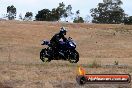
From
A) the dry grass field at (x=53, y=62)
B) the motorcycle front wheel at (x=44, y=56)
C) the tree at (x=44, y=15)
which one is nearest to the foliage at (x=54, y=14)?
the tree at (x=44, y=15)

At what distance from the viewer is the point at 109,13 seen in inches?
3962

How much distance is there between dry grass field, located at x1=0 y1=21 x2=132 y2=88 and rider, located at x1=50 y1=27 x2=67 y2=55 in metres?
0.74

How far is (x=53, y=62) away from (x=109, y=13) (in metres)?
76.5

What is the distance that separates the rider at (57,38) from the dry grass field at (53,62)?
735 mm

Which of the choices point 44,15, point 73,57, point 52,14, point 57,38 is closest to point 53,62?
point 73,57

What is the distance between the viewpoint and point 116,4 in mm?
101250

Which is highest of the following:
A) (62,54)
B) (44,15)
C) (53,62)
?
(62,54)

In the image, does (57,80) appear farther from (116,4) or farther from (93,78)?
(116,4)

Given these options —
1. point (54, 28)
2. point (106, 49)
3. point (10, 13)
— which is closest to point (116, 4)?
point (10, 13)

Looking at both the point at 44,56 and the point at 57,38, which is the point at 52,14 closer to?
the point at 44,56

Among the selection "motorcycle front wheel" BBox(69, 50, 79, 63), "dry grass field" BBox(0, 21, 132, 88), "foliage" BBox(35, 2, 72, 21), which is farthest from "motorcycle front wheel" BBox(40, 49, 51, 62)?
"foliage" BBox(35, 2, 72, 21)

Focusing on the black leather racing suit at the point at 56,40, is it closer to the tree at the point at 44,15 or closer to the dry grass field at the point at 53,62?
the dry grass field at the point at 53,62

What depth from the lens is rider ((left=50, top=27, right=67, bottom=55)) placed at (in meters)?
24.3

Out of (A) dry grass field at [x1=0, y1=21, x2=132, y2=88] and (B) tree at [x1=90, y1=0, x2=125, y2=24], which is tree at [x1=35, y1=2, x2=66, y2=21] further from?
(A) dry grass field at [x1=0, y1=21, x2=132, y2=88]
